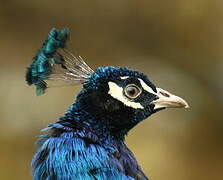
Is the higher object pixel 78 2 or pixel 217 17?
pixel 78 2

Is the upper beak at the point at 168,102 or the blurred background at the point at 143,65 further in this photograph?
the blurred background at the point at 143,65

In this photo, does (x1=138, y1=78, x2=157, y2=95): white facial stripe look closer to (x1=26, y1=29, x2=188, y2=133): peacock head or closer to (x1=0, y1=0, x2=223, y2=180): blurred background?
(x1=26, y1=29, x2=188, y2=133): peacock head

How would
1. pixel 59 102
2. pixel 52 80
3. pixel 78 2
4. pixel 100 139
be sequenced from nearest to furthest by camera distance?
pixel 100 139 → pixel 52 80 → pixel 59 102 → pixel 78 2

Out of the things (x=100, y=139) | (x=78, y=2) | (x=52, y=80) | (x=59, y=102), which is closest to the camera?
(x=100, y=139)

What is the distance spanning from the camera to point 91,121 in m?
1.60

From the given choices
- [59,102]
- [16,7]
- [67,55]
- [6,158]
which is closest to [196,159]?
[59,102]

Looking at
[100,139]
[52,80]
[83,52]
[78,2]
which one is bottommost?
[100,139]

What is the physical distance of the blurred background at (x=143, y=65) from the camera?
3637 mm

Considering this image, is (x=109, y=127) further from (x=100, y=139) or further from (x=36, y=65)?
(x=36, y=65)

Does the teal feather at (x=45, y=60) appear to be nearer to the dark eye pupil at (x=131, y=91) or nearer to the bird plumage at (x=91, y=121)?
the bird plumage at (x=91, y=121)

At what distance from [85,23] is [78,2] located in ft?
0.51

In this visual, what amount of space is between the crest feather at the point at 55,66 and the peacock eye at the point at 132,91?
129 mm

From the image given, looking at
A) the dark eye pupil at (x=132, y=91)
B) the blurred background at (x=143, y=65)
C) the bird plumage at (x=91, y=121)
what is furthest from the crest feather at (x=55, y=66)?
the blurred background at (x=143, y=65)

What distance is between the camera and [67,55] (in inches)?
67.4
